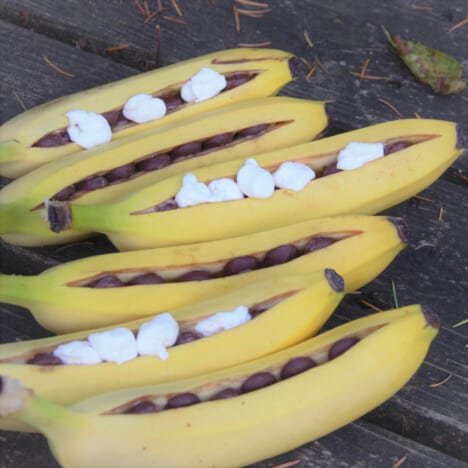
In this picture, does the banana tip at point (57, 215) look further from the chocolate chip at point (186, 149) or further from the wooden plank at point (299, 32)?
the wooden plank at point (299, 32)

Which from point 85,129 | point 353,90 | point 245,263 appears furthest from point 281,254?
point 353,90

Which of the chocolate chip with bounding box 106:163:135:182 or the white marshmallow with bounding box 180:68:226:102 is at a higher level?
the white marshmallow with bounding box 180:68:226:102

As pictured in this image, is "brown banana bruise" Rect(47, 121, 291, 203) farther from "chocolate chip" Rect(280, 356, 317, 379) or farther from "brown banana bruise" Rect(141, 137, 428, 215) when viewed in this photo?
"chocolate chip" Rect(280, 356, 317, 379)

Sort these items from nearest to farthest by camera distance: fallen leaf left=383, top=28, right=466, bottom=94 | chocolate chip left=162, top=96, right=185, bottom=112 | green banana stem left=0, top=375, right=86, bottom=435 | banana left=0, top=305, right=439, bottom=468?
1. green banana stem left=0, top=375, right=86, bottom=435
2. banana left=0, top=305, right=439, bottom=468
3. chocolate chip left=162, top=96, right=185, bottom=112
4. fallen leaf left=383, top=28, right=466, bottom=94

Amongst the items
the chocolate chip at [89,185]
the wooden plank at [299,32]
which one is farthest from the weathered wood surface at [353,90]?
the chocolate chip at [89,185]

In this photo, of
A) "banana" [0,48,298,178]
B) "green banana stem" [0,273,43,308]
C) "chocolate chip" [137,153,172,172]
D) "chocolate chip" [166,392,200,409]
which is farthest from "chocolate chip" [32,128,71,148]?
"chocolate chip" [166,392,200,409]

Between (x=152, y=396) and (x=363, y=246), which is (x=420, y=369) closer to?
(x=363, y=246)

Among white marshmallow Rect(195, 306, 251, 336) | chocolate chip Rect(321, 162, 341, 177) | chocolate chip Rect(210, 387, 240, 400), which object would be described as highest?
chocolate chip Rect(321, 162, 341, 177)

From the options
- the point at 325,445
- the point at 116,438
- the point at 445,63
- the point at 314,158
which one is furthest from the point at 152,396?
the point at 445,63
